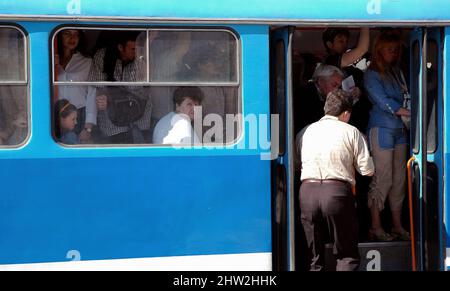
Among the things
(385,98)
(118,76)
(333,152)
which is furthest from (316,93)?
(118,76)

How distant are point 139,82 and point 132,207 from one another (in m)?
0.89

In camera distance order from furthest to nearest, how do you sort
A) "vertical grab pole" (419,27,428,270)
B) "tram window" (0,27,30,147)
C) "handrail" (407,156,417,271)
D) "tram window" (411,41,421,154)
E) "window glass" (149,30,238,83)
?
1. "handrail" (407,156,417,271)
2. "tram window" (411,41,421,154)
3. "vertical grab pole" (419,27,428,270)
4. "window glass" (149,30,238,83)
5. "tram window" (0,27,30,147)

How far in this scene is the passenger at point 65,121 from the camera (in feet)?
17.1

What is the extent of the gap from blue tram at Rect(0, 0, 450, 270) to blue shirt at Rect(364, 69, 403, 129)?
1.67ft

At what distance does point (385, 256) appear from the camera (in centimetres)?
602

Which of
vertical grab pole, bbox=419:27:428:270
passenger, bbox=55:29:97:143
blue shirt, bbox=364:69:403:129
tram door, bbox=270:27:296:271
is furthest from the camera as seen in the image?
blue shirt, bbox=364:69:403:129

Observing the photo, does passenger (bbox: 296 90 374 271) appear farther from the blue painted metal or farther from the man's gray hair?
the man's gray hair

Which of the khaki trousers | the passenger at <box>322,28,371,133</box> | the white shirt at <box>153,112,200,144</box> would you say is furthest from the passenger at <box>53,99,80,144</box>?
the khaki trousers

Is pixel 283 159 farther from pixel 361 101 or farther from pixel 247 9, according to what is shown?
pixel 361 101

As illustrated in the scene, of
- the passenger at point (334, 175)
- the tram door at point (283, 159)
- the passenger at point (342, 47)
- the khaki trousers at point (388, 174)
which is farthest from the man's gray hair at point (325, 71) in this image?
the tram door at point (283, 159)

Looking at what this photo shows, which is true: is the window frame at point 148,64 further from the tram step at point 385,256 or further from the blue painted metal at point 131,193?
the tram step at point 385,256

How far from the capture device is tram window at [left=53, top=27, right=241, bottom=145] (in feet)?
17.2
